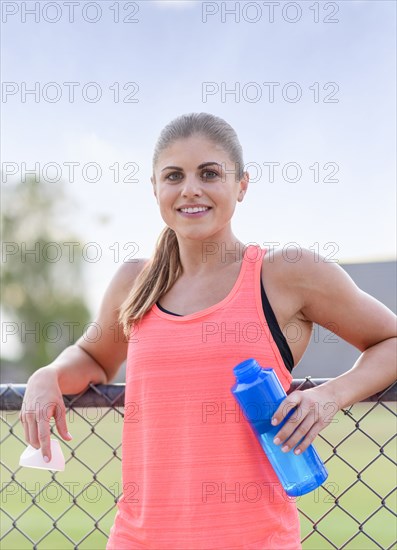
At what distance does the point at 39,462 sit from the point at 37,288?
3112 centimetres

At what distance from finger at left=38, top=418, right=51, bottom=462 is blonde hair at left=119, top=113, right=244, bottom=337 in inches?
12.8

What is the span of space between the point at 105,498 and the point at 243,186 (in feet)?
17.9

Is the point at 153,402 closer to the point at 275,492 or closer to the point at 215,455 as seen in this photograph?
the point at 215,455

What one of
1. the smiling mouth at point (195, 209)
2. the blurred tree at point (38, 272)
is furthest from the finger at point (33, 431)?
the blurred tree at point (38, 272)

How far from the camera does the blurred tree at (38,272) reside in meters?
31.7

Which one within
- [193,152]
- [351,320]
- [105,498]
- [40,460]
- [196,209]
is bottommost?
[105,498]

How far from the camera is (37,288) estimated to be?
32312 millimetres

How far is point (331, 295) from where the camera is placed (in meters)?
1.84

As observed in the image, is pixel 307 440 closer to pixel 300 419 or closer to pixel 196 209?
pixel 300 419

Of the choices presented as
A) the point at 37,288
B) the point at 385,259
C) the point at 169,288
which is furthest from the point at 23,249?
the point at 169,288

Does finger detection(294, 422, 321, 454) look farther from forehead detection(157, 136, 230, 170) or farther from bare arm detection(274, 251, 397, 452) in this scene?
forehead detection(157, 136, 230, 170)

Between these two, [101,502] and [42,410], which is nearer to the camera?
[42,410]

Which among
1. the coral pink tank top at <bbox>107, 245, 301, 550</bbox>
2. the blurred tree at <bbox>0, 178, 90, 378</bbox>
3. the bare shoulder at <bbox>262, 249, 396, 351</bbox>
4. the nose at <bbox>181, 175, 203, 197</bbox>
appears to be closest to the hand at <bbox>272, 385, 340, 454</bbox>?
the coral pink tank top at <bbox>107, 245, 301, 550</bbox>

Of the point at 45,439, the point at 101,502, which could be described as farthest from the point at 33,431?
the point at 101,502
